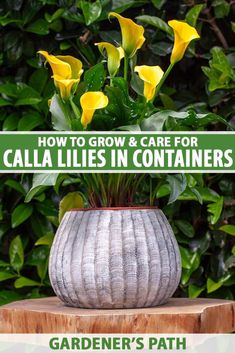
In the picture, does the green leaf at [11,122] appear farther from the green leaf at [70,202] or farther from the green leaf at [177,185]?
the green leaf at [177,185]

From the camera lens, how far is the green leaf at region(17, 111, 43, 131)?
1.56 meters

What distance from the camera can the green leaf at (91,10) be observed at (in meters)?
1.51

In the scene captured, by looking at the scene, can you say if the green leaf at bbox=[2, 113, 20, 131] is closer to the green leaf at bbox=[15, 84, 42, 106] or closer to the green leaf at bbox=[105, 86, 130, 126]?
the green leaf at bbox=[15, 84, 42, 106]

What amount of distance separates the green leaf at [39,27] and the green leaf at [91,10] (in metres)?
0.10

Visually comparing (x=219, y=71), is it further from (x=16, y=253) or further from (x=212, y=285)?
(x=16, y=253)

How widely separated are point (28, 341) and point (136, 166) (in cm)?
29

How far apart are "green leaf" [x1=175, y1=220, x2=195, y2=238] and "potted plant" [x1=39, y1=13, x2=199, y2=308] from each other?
0.36 meters

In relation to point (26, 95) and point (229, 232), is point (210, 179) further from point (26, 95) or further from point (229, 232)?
point (26, 95)

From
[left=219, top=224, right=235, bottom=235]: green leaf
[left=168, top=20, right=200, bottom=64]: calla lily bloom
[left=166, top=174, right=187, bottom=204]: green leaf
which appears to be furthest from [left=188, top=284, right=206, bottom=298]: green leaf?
[left=168, top=20, right=200, bottom=64]: calla lily bloom

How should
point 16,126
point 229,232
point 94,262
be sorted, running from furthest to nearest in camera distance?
point 16,126, point 229,232, point 94,262

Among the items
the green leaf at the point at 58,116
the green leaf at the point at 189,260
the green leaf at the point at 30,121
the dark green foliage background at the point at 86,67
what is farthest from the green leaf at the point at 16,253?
the green leaf at the point at 58,116

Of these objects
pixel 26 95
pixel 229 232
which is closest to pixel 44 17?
pixel 26 95

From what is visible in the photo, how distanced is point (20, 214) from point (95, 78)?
17.7 inches

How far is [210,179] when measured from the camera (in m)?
1.55
